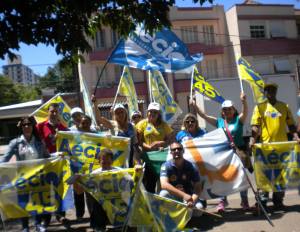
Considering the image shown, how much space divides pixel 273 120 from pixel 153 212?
2.57 metres

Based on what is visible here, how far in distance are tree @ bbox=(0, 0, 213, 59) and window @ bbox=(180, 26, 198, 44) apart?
101 ft

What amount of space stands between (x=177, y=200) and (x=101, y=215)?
42.5 inches

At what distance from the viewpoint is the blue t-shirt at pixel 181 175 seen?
19.8 ft

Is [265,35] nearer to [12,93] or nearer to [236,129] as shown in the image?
[236,129]

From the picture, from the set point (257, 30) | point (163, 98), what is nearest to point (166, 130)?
point (163, 98)

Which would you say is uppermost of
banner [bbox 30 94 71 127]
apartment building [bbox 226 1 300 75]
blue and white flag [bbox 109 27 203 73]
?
apartment building [bbox 226 1 300 75]

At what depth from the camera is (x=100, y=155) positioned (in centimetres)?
615

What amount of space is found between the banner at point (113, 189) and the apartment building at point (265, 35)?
3085 cm

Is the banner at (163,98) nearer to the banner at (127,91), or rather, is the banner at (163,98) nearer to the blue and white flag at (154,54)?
the banner at (127,91)

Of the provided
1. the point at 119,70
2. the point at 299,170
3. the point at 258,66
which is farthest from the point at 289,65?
the point at 299,170

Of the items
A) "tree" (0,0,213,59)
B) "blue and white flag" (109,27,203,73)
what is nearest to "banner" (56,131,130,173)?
"tree" (0,0,213,59)

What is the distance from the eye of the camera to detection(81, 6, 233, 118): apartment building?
32.9 metres

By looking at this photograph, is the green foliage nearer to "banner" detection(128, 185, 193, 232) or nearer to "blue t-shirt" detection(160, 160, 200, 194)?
"blue t-shirt" detection(160, 160, 200, 194)

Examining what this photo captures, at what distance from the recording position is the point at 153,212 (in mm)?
5516
